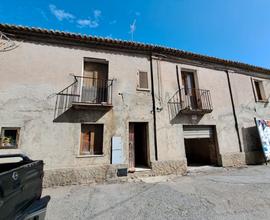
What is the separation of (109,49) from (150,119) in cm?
413

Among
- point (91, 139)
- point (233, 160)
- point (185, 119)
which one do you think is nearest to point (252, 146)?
point (233, 160)

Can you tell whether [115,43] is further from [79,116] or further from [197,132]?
[197,132]

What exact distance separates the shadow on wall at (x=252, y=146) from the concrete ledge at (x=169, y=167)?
456 centimetres

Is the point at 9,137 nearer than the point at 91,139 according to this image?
Yes

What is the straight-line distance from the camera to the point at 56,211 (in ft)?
12.4

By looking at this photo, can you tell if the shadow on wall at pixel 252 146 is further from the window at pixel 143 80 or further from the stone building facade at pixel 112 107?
the window at pixel 143 80

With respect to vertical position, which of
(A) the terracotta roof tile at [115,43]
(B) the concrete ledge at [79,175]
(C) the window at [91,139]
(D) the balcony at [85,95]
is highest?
(A) the terracotta roof tile at [115,43]

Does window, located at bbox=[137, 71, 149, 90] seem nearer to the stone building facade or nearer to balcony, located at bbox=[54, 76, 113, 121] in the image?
the stone building facade

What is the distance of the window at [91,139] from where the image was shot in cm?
650

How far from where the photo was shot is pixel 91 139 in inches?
262

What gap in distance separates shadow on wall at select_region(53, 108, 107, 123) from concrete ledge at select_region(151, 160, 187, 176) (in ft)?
10.9

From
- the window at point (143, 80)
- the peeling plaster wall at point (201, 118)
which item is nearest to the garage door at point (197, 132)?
the peeling plaster wall at point (201, 118)

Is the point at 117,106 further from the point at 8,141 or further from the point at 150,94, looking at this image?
the point at 8,141

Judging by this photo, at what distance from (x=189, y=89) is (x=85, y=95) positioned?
5.89 m
